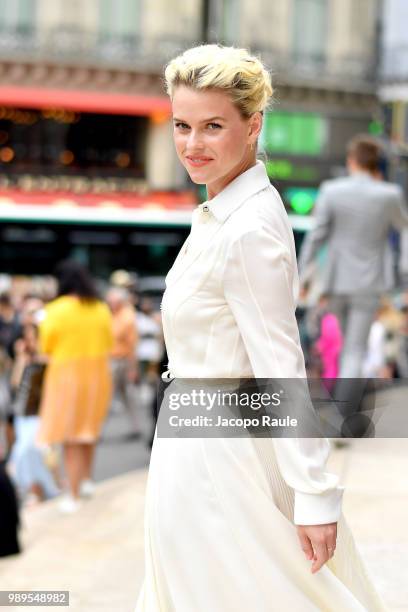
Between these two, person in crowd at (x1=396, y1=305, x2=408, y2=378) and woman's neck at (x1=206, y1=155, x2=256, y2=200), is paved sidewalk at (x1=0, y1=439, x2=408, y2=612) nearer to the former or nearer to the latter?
woman's neck at (x1=206, y1=155, x2=256, y2=200)

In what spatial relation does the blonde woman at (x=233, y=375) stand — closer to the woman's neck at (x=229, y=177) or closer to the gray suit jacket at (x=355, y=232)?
the woman's neck at (x=229, y=177)

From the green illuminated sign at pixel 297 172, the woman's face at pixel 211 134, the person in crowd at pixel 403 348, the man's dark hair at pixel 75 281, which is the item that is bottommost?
the green illuminated sign at pixel 297 172

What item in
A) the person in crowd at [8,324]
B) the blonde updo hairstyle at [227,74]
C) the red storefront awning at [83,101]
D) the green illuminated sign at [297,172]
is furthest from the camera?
the green illuminated sign at [297,172]

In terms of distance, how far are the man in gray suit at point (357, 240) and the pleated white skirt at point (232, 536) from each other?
15.1ft

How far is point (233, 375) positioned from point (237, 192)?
15.1 inches

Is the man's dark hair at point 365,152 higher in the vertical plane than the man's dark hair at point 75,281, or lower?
higher

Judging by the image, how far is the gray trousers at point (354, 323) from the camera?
7004 mm

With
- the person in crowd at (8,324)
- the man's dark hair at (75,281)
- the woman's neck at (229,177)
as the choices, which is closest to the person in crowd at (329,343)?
Result: the man's dark hair at (75,281)

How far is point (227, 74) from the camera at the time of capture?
7.77ft

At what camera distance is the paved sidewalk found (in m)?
4.81

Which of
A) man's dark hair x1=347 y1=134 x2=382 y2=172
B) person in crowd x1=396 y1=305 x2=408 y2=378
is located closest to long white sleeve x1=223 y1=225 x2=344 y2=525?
man's dark hair x1=347 y1=134 x2=382 y2=172

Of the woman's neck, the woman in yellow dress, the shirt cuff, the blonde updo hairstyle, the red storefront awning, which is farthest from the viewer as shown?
the red storefront awning

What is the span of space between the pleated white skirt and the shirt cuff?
0.09m

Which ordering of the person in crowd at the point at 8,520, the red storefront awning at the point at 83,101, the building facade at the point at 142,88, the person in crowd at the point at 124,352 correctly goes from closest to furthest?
1. the person in crowd at the point at 8,520
2. the person in crowd at the point at 124,352
3. the red storefront awning at the point at 83,101
4. the building facade at the point at 142,88
